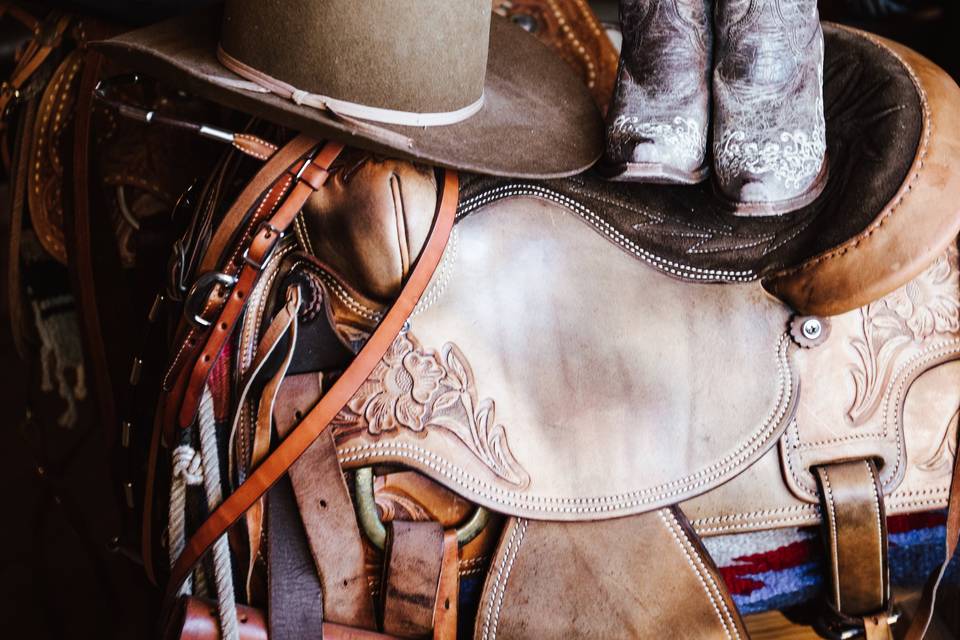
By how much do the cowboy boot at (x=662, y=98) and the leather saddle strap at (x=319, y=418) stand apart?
0.78 ft

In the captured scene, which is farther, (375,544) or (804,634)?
(804,634)

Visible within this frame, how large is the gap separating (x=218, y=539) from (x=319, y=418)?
0.50 ft

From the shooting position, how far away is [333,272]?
794 millimetres

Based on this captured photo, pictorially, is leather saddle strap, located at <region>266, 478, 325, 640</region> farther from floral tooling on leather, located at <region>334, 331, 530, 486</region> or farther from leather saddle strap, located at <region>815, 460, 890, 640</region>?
leather saddle strap, located at <region>815, 460, 890, 640</region>

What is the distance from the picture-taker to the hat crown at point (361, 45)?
724 mm

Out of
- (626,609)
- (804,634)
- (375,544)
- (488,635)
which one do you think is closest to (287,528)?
(375,544)

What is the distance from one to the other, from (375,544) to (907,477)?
2.02 feet

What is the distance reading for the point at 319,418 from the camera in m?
0.76

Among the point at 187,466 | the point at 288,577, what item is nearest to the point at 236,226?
the point at 187,466

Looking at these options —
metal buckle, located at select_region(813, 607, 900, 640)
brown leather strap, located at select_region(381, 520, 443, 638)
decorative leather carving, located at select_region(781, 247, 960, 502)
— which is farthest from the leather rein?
metal buckle, located at select_region(813, 607, 900, 640)

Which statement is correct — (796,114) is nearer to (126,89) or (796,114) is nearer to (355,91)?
(355,91)

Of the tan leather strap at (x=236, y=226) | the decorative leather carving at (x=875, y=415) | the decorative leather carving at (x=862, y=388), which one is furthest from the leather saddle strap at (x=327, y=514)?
the decorative leather carving at (x=862, y=388)

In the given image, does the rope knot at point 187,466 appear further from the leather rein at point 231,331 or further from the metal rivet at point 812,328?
the metal rivet at point 812,328

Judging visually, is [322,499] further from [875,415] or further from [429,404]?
[875,415]
